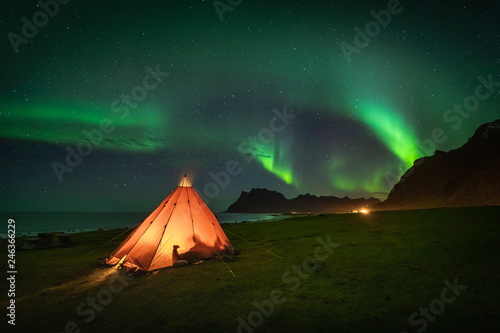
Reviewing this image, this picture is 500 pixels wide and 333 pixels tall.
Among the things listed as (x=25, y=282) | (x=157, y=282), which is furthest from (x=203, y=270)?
(x=25, y=282)

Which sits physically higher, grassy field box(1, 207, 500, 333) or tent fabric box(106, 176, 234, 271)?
tent fabric box(106, 176, 234, 271)

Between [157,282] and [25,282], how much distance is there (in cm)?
571

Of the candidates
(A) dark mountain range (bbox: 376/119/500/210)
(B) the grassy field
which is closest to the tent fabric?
(B) the grassy field

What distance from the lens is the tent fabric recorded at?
10.0m

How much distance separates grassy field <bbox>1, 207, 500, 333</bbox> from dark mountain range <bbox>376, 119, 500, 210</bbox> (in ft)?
345

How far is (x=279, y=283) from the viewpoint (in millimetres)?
7172

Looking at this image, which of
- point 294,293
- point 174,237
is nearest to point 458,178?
point 294,293

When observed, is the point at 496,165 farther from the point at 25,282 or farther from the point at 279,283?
the point at 25,282

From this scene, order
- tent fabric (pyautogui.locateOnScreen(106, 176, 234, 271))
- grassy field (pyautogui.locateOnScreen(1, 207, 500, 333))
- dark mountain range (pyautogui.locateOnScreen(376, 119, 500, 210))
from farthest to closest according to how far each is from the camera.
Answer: dark mountain range (pyautogui.locateOnScreen(376, 119, 500, 210)) → tent fabric (pyautogui.locateOnScreen(106, 176, 234, 271)) → grassy field (pyautogui.locateOnScreen(1, 207, 500, 333))

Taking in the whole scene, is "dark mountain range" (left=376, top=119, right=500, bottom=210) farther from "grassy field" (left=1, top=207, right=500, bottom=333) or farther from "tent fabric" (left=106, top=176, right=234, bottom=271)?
"tent fabric" (left=106, top=176, right=234, bottom=271)

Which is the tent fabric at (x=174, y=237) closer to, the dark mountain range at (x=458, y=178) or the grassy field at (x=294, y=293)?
the grassy field at (x=294, y=293)

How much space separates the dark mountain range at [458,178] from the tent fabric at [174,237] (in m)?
109

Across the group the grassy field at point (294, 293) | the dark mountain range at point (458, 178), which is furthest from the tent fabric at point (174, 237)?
the dark mountain range at point (458, 178)

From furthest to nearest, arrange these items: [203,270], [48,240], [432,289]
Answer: [48,240] → [203,270] → [432,289]
